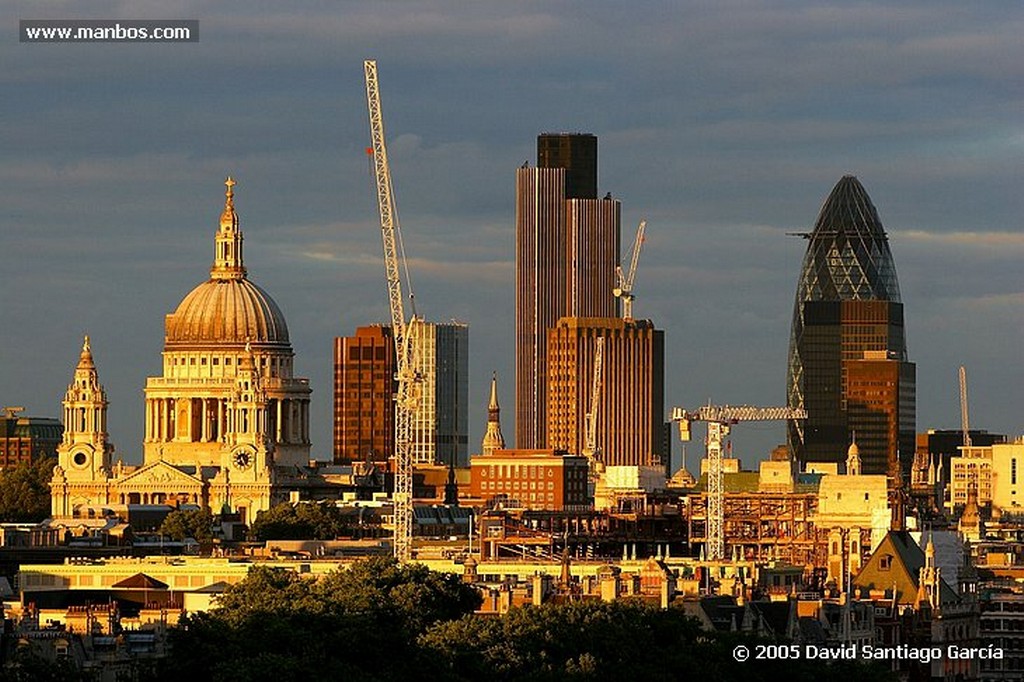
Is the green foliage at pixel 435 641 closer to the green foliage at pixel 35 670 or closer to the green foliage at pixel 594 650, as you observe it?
the green foliage at pixel 594 650

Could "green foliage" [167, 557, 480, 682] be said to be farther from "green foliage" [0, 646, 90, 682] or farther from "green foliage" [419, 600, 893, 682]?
"green foliage" [0, 646, 90, 682]

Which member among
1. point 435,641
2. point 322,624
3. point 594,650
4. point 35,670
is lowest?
point 594,650

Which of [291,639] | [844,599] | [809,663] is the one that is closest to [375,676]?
[291,639]

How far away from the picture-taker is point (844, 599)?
18962 centimetres

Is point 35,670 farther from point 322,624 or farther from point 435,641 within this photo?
point 435,641

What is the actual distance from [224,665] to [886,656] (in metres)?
52.6

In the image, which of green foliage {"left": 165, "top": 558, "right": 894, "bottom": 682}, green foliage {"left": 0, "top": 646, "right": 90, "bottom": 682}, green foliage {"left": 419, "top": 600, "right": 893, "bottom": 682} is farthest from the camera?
green foliage {"left": 419, "top": 600, "right": 893, "bottom": 682}

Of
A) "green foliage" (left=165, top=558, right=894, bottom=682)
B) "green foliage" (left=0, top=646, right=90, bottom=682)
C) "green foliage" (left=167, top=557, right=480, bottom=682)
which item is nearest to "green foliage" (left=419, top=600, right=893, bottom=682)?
"green foliage" (left=165, top=558, right=894, bottom=682)

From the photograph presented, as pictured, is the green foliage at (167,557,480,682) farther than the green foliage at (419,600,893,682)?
No

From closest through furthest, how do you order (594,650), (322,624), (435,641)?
(435,641) < (322,624) < (594,650)

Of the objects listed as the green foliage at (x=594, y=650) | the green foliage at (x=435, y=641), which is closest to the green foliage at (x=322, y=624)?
the green foliage at (x=435, y=641)

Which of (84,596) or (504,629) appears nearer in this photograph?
(504,629)

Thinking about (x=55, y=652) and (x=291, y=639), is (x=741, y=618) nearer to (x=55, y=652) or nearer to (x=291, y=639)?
(x=291, y=639)

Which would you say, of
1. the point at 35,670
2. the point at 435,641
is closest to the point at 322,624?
the point at 435,641
